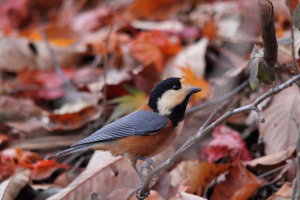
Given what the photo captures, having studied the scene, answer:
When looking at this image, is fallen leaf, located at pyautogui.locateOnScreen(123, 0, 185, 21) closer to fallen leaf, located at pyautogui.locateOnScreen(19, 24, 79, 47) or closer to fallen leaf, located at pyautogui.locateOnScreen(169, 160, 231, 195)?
fallen leaf, located at pyautogui.locateOnScreen(19, 24, 79, 47)

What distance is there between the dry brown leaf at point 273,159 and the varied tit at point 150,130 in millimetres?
725

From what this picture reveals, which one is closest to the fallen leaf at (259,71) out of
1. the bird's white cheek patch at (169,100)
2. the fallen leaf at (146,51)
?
the bird's white cheek patch at (169,100)

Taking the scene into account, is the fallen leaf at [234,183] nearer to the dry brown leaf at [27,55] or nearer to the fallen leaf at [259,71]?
the fallen leaf at [259,71]

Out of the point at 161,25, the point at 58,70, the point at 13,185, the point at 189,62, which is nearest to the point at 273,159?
the point at 189,62

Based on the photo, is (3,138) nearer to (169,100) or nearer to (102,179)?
(102,179)

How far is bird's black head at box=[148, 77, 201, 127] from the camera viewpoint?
9.32ft

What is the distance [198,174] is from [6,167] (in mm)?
1651

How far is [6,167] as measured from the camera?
11.0 feet

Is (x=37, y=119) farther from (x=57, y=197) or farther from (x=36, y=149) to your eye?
(x=57, y=197)

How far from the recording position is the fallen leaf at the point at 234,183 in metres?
2.82

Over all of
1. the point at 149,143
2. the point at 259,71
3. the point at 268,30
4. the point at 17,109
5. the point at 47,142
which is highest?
the point at 268,30

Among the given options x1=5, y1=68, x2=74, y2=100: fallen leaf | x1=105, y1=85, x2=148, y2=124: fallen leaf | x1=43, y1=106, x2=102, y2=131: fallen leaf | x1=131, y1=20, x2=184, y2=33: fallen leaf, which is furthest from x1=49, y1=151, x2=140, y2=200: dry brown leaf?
x1=131, y1=20, x2=184, y2=33: fallen leaf

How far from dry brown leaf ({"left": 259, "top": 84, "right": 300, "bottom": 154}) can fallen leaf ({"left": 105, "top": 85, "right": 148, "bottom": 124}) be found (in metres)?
1.23

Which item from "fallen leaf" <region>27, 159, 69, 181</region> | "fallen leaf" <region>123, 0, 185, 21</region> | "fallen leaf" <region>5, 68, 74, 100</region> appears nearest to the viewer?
"fallen leaf" <region>27, 159, 69, 181</region>
